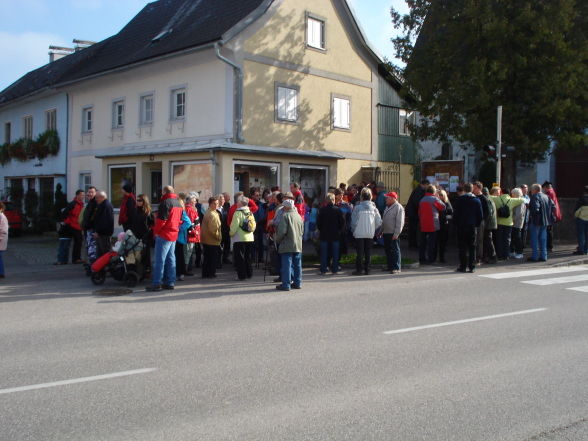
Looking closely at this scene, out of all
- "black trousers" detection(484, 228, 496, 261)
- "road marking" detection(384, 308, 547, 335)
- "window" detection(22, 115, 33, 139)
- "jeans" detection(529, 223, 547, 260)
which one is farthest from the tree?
"window" detection(22, 115, 33, 139)

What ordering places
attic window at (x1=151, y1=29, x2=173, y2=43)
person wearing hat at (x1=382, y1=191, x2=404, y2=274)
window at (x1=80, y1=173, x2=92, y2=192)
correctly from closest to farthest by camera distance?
person wearing hat at (x1=382, y1=191, x2=404, y2=274), attic window at (x1=151, y1=29, x2=173, y2=43), window at (x1=80, y1=173, x2=92, y2=192)

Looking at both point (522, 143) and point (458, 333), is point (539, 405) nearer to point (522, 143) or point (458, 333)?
point (458, 333)

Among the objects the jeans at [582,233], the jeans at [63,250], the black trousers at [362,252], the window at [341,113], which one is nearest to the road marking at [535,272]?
the jeans at [582,233]

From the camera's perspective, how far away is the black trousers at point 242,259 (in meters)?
12.2

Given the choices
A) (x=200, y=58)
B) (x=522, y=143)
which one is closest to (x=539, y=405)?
(x=522, y=143)

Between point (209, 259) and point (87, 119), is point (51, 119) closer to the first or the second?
point (87, 119)

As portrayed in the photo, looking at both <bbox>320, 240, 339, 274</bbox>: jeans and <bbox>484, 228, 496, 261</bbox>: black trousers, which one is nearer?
<bbox>320, 240, 339, 274</bbox>: jeans

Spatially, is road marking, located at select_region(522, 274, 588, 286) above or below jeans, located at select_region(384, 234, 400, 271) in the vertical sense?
below

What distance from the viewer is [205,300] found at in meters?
9.95

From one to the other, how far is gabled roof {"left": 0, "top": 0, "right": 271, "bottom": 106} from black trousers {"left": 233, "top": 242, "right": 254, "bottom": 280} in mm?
9069

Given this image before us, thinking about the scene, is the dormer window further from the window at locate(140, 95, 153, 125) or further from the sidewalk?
the sidewalk

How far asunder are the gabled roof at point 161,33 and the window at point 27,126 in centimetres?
122

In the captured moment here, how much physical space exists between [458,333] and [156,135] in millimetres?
16992

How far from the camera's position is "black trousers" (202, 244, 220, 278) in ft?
41.3
